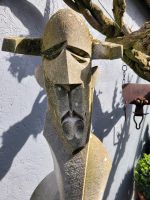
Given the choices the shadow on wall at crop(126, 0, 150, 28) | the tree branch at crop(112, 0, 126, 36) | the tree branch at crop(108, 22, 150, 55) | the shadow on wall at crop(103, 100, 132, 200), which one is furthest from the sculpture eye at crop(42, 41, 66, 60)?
the shadow on wall at crop(126, 0, 150, 28)

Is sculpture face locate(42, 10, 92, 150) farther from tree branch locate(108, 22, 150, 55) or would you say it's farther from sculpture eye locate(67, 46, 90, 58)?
tree branch locate(108, 22, 150, 55)

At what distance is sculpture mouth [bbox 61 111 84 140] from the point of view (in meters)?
1.12

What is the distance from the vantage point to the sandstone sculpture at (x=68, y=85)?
1.09 metres

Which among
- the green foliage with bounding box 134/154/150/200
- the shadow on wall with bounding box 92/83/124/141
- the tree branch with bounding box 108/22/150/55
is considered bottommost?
the green foliage with bounding box 134/154/150/200

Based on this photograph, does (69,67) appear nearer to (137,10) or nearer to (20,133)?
(20,133)

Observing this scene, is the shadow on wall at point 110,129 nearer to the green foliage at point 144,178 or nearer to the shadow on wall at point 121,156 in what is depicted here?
the shadow on wall at point 121,156

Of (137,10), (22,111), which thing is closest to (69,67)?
(22,111)

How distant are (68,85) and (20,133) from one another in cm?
113

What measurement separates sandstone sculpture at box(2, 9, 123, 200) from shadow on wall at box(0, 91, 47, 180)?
93 centimetres

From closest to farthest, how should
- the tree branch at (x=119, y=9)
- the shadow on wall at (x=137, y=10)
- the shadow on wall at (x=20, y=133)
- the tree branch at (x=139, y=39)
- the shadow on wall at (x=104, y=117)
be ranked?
the shadow on wall at (x=20, y=133) → the tree branch at (x=139, y=39) → the tree branch at (x=119, y=9) → the shadow on wall at (x=104, y=117) → the shadow on wall at (x=137, y=10)

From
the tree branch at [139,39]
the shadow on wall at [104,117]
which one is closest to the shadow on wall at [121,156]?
the shadow on wall at [104,117]

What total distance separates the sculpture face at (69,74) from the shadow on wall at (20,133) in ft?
3.22

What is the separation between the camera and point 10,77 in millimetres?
2086

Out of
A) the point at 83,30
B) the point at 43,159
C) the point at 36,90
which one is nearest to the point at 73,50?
the point at 83,30
